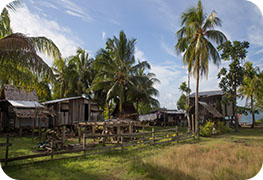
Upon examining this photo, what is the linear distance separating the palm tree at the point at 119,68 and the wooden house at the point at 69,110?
2.47 meters

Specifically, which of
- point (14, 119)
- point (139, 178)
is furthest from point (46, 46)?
→ point (14, 119)

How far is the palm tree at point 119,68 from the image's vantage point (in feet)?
64.1

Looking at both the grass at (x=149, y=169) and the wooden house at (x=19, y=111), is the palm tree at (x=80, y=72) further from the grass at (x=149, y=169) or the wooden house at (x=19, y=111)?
the grass at (x=149, y=169)

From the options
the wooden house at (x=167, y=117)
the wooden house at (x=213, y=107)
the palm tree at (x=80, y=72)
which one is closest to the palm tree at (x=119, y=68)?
the palm tree at (x=80, y=72)

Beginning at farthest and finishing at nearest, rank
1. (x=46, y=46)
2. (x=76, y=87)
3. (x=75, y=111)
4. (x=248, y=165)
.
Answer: (x=76, y=87) → (x=75, y=111) → (x=46, y=46) → (x=248, y=165)

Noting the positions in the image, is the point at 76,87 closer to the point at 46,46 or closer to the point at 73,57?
the point at 73,57

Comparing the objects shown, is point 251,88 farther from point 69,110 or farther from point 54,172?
point 54,172

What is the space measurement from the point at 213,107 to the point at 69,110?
55.5ft

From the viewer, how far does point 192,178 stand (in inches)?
192

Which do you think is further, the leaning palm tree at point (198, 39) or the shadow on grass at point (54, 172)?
the leaning palm tree at point (198, 39)

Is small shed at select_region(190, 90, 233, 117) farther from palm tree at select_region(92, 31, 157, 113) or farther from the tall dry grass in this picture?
the tall dry grass

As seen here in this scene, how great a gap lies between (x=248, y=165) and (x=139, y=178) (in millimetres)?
3026

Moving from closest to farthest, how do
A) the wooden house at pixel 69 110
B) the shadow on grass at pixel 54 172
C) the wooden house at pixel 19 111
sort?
the shadow on grass at pixel 54 172 < the wooden house at pixel 19 111 < the wooden house at pixel 69 110

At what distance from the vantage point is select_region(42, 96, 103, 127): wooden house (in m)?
16.7
